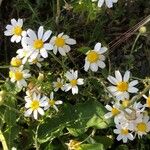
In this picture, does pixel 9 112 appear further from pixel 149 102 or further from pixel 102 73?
pixel 149 102

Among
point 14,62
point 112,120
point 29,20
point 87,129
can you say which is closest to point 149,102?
point 112,120

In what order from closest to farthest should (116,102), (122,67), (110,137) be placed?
(116,102) < (110,137) < (122,67)

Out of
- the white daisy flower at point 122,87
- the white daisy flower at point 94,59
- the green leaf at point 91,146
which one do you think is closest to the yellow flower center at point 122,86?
the white daisy flower at point 122,87

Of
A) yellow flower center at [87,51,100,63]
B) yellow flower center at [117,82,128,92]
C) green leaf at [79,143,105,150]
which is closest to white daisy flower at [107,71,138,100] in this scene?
yellow flower center at [117,82,128,92]

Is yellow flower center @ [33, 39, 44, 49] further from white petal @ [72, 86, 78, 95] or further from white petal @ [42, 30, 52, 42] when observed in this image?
white petal @ [72, 86, 78, 95]

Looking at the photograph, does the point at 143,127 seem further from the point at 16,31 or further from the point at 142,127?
the point at 16,31

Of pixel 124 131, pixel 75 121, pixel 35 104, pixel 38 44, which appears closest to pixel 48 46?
pixel 38 44
